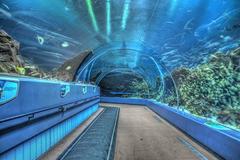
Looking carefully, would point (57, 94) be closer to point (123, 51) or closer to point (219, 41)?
point (219, 41)

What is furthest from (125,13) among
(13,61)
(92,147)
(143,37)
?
(92,147)

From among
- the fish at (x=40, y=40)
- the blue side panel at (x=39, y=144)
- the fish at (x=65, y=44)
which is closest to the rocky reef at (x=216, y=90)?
the blue side panel at (x=39, y=144)

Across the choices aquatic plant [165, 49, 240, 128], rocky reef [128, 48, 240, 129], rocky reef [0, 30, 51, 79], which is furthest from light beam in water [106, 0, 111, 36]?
aquatic plant [165, 49, 240, 128]

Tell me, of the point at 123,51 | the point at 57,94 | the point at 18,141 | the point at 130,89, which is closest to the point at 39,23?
the point at 57,94

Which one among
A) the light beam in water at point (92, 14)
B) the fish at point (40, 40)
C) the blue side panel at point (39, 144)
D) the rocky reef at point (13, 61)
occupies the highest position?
the light beam in water at point (92, 14)

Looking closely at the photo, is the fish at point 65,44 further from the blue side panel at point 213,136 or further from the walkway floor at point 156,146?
the blue side panel at point 213,136

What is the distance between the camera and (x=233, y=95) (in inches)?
543

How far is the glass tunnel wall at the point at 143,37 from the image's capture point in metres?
12.0

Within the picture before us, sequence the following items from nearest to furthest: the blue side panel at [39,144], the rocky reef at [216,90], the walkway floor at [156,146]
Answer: the blue side panel at [39,144] → the walkway floor at [156,146] → the rocky reef at [216,90]

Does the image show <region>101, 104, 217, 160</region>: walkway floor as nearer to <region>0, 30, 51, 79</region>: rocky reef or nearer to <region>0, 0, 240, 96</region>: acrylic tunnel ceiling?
<region>0, 0, 240, 96</region>: acrylic tunnel ceiling

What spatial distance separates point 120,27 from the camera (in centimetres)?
1558

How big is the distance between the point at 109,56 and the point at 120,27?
803 cm

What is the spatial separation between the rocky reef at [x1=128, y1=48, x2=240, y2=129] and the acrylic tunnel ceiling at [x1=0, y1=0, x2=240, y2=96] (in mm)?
882

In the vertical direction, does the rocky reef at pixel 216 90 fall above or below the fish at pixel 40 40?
below
